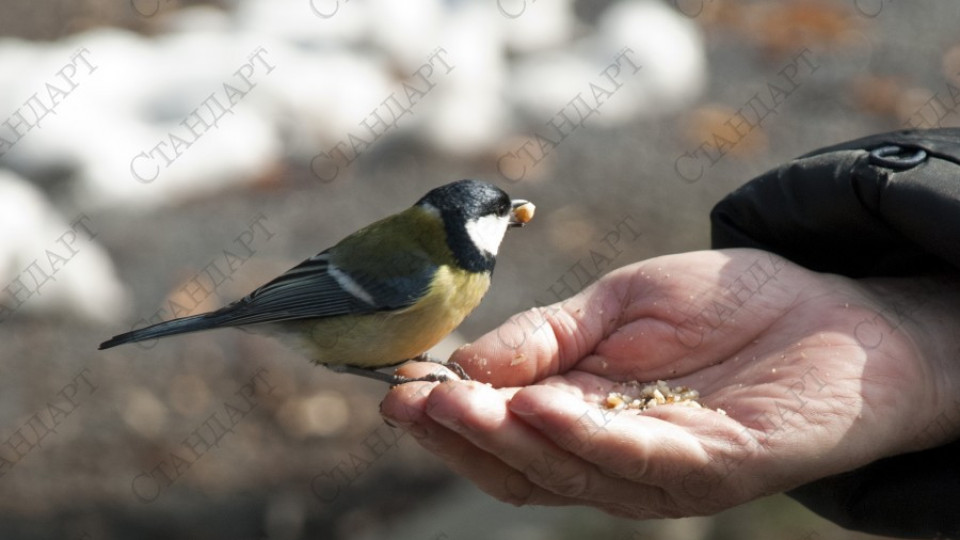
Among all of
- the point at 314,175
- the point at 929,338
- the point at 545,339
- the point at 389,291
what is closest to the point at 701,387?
the point at 545,339

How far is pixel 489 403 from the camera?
6.47 feet

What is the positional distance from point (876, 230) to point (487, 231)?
0.90m

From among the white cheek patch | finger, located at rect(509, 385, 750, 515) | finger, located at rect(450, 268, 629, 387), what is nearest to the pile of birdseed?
finger, located at rect(450, 268, 629, 387)

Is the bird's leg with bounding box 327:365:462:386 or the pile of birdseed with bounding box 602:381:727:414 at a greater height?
the bird's leg with bounding box 327:365:462:386

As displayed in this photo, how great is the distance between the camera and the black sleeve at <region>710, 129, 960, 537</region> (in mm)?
2203

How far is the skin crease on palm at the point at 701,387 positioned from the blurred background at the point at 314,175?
1213 millimetres

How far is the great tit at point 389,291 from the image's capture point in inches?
101

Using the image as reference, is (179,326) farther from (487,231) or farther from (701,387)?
(701,387)

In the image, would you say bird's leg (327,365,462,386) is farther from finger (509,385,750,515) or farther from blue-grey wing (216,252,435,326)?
finger (509,385,750,515)

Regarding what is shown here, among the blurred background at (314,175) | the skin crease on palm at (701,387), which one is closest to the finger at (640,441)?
the skin crease on palm at (701,387)

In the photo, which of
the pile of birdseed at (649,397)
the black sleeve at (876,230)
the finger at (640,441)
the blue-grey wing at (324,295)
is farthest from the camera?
the blue-grey wing at (324,295)

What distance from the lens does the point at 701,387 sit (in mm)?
2455

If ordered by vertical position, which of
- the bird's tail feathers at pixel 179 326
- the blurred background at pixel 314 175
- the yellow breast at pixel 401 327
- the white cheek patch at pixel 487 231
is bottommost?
the blurred background at pixel 314 175

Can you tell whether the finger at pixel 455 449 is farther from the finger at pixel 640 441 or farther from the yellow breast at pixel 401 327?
the yellow breast at pixel 401 327
